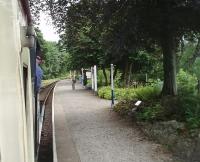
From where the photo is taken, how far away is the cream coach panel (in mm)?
2562

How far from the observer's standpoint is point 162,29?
55.2ft

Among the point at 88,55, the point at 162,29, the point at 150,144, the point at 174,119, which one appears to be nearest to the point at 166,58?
the point at 162,29

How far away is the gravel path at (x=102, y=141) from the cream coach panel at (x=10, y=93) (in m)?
7.88

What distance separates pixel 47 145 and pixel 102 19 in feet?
17.4

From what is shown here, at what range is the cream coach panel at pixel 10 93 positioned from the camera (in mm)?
2562

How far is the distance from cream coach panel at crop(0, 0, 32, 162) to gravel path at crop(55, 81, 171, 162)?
25.8 ft

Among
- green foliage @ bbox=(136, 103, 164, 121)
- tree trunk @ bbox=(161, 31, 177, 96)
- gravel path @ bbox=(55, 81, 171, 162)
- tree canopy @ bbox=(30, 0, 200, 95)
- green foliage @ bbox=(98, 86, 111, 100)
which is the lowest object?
gravel path @ bbox=(55, 81, 171, 162)

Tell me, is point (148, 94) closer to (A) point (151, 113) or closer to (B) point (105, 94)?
(A) point (151, 113)

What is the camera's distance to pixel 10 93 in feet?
9.12

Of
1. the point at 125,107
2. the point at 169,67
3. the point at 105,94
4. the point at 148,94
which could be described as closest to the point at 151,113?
the point at 169,67

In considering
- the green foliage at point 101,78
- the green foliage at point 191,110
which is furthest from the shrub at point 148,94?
the green foliage at point 101,78

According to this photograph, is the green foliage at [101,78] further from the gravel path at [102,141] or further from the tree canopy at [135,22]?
the gravel path at [102,141]

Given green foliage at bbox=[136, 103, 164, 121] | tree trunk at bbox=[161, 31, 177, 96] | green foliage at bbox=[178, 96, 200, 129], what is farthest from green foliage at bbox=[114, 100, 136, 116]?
green foliage at bbox=[178, 96, 200, 129]

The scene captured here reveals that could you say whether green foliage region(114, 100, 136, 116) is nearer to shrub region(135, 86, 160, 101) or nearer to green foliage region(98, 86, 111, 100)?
shrub region(135, 86, 160, 101)
